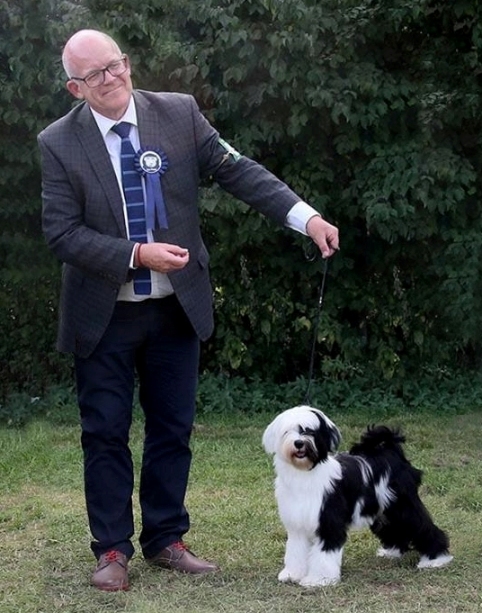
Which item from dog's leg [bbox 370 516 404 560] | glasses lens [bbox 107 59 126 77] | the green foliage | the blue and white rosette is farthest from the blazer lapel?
the green foliage

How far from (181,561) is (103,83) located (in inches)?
78.7

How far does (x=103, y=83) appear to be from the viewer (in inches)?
175

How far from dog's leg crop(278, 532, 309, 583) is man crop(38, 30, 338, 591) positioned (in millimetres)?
373

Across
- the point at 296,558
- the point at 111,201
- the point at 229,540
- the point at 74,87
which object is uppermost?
the point at 74,87

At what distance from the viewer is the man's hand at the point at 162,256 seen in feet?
14.2

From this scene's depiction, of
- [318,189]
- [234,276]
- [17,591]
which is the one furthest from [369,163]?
[17,591]

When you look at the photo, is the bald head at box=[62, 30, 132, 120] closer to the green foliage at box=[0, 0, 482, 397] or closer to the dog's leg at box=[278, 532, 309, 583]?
the dog's leg at box=[278, 532, 309, 583]

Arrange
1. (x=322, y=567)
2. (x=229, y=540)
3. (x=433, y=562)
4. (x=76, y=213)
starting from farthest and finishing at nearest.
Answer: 1. (x=229, y=540)
2. (x=433, y=562)
3. (x=322, y=567)
4. (x=76, y=213)

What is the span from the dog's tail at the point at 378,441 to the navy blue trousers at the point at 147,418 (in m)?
0.75

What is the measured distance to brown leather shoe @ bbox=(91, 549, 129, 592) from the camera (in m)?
4.71

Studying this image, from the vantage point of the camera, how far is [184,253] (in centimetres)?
437

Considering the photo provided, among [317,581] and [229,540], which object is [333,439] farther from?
[229,540]

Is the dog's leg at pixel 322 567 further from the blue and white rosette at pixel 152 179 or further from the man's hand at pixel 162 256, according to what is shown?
the blue and white rosette at pixel 152 179

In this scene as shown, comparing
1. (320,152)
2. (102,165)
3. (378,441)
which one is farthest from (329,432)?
(320,152)
